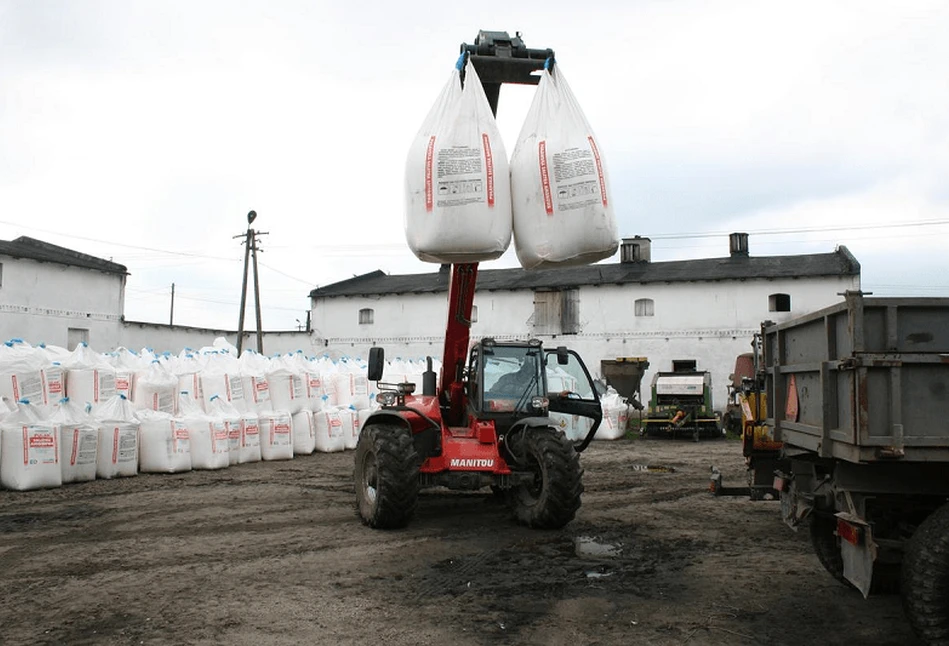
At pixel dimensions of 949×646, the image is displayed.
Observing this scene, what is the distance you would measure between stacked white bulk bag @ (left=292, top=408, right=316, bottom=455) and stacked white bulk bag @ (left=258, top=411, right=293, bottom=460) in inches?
18.4

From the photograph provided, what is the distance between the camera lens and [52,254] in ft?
87.2

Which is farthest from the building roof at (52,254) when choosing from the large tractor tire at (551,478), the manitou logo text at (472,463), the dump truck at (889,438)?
the dump truck at (889,438)

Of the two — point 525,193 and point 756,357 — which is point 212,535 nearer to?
point 525,193

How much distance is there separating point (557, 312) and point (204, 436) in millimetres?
20297

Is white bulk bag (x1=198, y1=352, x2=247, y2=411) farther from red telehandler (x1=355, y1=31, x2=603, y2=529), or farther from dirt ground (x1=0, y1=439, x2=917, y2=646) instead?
red telehandler (x1=355, y1=31, x2=603, y2=529)

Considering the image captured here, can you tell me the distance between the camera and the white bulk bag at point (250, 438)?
12906mm

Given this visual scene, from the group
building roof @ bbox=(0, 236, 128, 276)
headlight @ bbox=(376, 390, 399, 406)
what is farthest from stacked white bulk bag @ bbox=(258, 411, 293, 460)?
building roof @ bbox=(0, 236, 128, 276)

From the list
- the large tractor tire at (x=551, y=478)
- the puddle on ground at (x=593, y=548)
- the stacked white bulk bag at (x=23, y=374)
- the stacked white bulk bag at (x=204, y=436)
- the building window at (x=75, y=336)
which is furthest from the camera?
the building window at (x=75, y=336)

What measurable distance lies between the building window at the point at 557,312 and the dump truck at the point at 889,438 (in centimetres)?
2576

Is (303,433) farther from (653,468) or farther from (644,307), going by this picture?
(644,307)

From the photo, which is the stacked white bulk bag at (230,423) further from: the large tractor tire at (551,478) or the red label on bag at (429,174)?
the red label on bag at (429,174)

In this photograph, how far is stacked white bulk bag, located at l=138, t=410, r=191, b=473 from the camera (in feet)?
37.5

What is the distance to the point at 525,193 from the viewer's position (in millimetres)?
5859

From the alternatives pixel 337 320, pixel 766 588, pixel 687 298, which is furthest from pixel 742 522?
pixel 337 320
